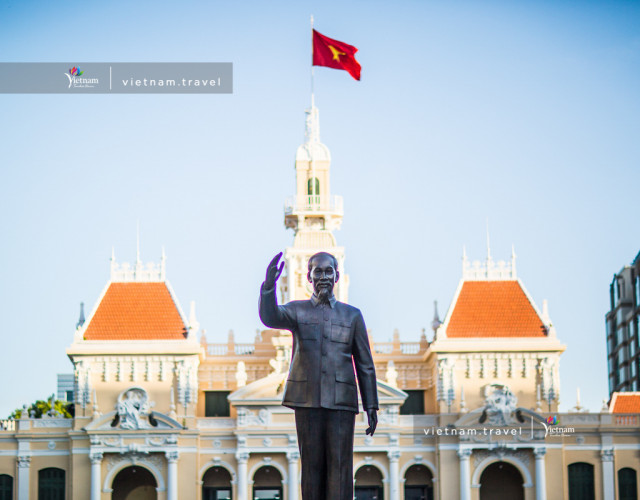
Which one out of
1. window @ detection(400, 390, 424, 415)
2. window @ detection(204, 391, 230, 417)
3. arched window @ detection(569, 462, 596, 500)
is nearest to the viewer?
arched window @ detection(569, 462, 596, 500)

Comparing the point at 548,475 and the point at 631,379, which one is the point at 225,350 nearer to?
the point at 548,475

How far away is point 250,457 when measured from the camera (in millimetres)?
66938

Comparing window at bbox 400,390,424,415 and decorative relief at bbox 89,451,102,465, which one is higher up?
window at bbox 400,390,424,415

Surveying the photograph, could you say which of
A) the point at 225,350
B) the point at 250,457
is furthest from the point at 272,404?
the point at 225,350

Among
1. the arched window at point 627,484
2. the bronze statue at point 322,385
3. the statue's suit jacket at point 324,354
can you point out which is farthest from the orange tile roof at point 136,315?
the bronze statue at point 322,385

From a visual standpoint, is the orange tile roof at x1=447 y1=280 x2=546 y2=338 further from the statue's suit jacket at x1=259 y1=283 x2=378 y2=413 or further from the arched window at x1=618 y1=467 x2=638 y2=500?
the statue's suit jacket at x1=259 y1=283 x2=378 y2=413

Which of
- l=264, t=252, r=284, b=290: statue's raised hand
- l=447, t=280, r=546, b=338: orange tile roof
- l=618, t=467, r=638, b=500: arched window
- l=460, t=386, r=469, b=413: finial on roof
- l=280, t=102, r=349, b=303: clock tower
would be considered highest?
l=280, t=102, r=349, b=303: clock tower

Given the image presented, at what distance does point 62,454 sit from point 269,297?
52852mm

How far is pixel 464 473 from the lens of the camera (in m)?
66.9

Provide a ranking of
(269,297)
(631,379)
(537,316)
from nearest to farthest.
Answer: (269,297)
(537,316)
(631,379)

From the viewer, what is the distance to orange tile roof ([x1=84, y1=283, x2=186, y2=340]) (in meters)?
70.6

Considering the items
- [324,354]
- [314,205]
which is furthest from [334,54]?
[324,354]

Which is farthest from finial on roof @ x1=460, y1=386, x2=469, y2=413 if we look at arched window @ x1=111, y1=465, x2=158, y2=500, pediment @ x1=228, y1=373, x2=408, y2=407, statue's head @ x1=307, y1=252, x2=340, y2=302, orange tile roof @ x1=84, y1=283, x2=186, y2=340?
statue's head @ x1=307, y1=252, x2=340, y2=302

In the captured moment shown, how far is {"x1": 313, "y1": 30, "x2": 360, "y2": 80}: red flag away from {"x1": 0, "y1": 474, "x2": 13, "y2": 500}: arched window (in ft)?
84.1
